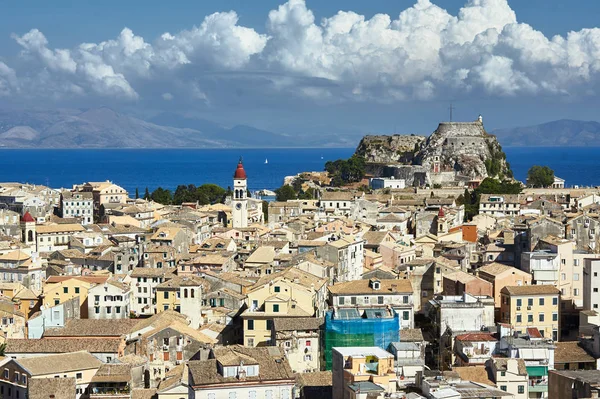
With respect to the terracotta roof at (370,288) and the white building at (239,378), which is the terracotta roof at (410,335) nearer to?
the terracotta roof at (370,288)

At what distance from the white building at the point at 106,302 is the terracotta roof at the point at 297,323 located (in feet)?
29.5

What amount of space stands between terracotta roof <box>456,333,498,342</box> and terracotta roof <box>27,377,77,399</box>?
42.0ft

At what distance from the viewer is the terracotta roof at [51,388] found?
97.3ft

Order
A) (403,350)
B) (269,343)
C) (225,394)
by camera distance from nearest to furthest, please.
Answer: (225,394) → (403,350) → (269,343)

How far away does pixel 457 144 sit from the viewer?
109m

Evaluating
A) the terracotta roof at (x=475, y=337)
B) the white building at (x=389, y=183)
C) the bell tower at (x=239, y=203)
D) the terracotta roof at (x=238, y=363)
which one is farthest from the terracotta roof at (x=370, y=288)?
the white building at (x=389, y=183)

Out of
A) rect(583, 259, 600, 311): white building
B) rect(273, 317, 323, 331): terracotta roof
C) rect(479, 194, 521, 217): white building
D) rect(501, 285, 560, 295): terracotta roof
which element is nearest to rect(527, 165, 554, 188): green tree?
rect(479, 194, 521, 217): white building

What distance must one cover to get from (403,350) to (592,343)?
6987mm

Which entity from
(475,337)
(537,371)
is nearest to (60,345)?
(475,337)

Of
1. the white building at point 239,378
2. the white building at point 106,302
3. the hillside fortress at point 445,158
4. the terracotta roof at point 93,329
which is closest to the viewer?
the white building at point 239,378

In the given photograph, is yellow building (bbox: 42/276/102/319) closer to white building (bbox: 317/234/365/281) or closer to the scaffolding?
white building (bbox: 317/234/365/281)

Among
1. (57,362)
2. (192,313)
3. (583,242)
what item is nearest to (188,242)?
(192,313)

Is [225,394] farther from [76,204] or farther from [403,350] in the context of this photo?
[76,204]

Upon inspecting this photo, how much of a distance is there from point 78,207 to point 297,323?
46.6m
